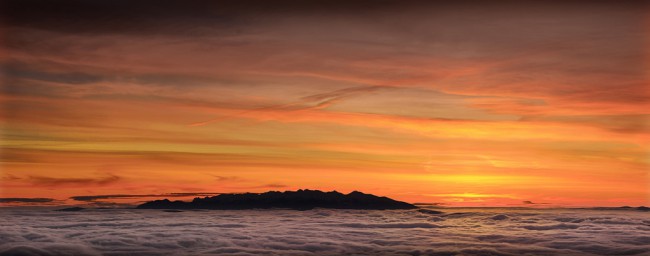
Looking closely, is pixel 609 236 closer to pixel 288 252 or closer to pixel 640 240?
pixel 640 240

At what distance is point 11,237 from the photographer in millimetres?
26625

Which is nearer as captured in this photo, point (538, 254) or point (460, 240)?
point (538, 254)

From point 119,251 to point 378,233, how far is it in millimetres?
17532

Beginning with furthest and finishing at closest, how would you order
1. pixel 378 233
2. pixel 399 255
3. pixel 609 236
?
pixel 378 233
pixel 609 236
pixel 399 255

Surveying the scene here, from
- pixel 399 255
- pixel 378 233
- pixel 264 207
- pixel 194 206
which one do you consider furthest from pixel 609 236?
pixel 194 206

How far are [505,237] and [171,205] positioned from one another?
6804cm

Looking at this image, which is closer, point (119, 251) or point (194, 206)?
point (119, 251)

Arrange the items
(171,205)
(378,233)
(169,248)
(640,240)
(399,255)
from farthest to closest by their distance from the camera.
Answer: (171,205) < (378,233) < (640,240) < (169,248) < (399,255)

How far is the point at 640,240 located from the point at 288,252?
662 inches

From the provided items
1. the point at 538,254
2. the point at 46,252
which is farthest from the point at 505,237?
A: the point at 46,252

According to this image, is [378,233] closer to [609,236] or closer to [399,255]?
[609,236]

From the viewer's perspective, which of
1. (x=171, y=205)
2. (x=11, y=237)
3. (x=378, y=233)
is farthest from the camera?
(x=171, y=205)

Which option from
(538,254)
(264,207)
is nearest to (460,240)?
(538,254)

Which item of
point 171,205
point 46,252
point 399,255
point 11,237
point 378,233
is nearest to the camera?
point 46,252
